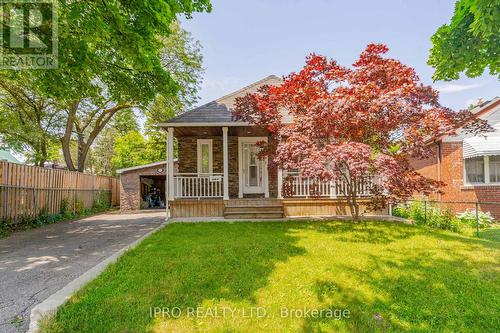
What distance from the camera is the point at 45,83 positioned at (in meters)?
7.32

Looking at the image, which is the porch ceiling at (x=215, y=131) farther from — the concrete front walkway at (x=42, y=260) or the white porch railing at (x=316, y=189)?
the concrete front walkway at (x=42, y=260)

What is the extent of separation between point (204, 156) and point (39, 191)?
21.4 feet

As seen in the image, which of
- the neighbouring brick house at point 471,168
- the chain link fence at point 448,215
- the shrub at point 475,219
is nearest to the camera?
the chain link fence at point 448,215

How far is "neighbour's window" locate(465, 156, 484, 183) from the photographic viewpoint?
34.4ft

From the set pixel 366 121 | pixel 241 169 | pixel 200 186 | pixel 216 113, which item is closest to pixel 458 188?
pixel 366 121

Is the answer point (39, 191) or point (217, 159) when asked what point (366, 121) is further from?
point (39, 191)

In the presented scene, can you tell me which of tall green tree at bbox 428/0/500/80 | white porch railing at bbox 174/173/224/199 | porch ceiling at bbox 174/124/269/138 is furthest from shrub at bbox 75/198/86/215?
tall green tree at bbox 428/0/500/80

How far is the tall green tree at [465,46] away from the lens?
14.4ft

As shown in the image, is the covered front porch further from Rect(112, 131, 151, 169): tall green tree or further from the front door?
Rect(112, 131, 151, 169): tall green tree

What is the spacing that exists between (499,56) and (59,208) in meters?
15.3

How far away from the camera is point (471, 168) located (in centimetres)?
1055

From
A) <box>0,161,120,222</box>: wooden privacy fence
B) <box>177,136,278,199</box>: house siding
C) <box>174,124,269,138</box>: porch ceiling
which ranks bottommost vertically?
<box>0,161,120,222</box>: wooden privacy fence

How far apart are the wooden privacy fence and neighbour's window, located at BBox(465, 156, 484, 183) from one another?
1718 cm

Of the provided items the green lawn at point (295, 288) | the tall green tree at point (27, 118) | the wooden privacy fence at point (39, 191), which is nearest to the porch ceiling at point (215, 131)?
the green lawn at point (295, 288)
